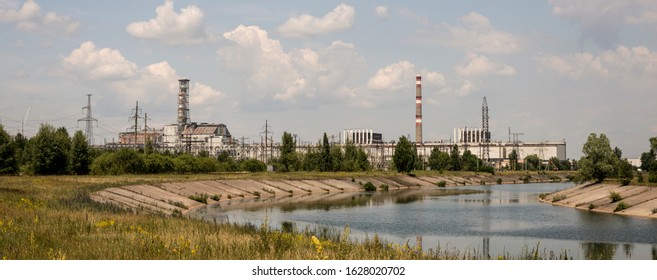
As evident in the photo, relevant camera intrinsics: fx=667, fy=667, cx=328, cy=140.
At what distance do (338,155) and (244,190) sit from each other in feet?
211

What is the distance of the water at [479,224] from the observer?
36.4m

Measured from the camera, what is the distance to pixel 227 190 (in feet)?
265

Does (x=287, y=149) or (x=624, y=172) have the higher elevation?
(x=287, y=149)

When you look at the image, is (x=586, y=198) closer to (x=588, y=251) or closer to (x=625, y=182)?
(x=625, y=182)

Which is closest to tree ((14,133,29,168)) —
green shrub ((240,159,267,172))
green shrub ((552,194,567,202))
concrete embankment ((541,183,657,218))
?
green shrub ((240,159,267,172))

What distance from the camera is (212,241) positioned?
74.7 feet

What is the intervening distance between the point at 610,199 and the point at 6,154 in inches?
2986

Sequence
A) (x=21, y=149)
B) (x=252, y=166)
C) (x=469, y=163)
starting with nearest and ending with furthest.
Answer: (x=21, y=149)
(x=252, y=166)
(x=469, y=163)

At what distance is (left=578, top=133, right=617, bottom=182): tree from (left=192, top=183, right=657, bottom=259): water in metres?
6.48

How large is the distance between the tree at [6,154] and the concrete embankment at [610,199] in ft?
230

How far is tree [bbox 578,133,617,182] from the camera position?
72.6 m

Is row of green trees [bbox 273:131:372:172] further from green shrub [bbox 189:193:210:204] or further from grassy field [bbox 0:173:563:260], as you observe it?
grassy field [bbox 0:173:563:260]

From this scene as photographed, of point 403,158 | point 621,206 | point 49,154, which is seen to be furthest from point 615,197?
point 403,158

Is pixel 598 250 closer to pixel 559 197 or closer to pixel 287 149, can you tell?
pixel 559 197
